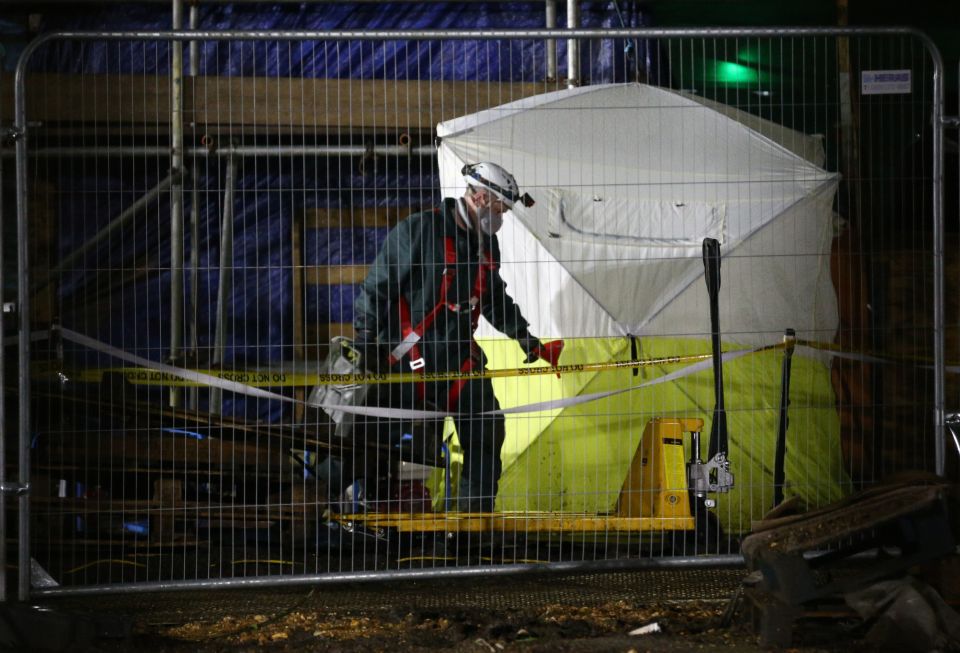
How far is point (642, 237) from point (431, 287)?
5.29 feet

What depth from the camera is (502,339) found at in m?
6.11

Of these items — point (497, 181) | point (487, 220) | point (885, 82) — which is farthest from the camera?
point (497, 181)


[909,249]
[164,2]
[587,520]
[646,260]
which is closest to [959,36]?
[909,249]

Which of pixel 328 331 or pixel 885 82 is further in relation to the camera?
pixel 328 331

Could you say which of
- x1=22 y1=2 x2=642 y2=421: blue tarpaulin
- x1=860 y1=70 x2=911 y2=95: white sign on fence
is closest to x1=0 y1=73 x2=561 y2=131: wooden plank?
x1=22 y1=2 x2=642 y2=421: blue tarpaulin

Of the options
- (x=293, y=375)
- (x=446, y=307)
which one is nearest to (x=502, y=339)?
(x=446, y=307)

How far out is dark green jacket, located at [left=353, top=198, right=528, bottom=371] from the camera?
5.87 meters

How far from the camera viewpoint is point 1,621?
4.36m

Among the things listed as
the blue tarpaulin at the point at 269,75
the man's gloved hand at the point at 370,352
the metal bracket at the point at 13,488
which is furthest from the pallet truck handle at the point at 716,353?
the metal bracket at the point at 13,488

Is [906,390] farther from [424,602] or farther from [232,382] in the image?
[232,382]

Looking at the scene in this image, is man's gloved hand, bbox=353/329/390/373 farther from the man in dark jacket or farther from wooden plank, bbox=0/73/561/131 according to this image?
wooden plank, bbox=0/73/561/131

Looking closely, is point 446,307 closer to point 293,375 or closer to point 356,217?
point 293,375

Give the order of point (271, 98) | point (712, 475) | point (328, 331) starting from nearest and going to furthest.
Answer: point (712, 475) → point (271, 98) → point (328, 331)

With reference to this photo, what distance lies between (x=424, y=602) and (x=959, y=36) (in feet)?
20.2
